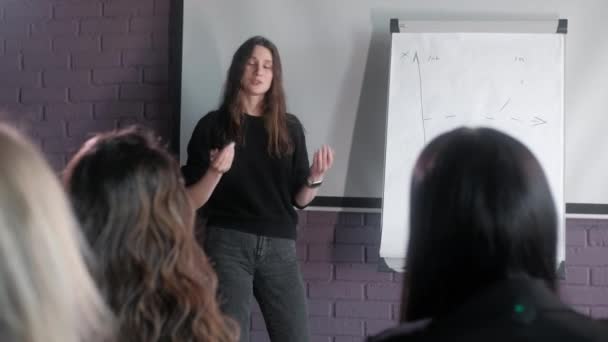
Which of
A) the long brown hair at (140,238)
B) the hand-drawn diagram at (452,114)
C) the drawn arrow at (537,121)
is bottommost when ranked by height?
the long brown hair at (140,238)

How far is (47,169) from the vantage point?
27.5 inches

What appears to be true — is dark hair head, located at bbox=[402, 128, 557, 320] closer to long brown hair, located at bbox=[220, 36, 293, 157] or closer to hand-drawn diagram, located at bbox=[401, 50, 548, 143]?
long brown hair, located at bbox=[220, 36, 293, 157]

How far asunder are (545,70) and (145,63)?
1.47 meters

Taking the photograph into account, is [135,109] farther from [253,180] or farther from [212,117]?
[253,180]

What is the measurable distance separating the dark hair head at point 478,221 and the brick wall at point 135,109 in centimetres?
173

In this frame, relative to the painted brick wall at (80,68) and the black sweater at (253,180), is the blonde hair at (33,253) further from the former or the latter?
the painted brick wall at (80,68)

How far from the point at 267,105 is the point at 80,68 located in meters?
0.87

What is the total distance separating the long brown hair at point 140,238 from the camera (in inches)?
45.6

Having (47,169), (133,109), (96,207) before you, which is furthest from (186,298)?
(133,109)

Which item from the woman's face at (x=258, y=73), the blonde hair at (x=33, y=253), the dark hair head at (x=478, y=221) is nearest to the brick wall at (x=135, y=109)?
the woman's face at (x=258, y=73)

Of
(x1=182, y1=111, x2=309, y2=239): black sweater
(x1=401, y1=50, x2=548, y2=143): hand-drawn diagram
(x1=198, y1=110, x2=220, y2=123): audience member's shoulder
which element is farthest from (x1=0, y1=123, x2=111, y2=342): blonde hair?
(x1=401, y1=50, x2=548, y2=143): hand-drawn diagram

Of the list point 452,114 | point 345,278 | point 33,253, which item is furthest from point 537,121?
point 33,253

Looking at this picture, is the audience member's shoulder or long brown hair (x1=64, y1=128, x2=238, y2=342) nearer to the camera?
long brown hair (x1=64, y1=128, x2=238, y2=342)

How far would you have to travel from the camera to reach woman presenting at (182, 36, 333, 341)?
231 centimetres
